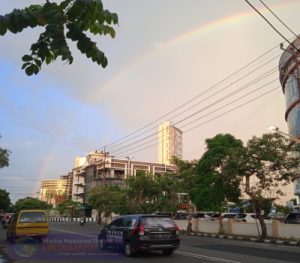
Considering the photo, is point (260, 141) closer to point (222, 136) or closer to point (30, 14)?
point (222, 136)

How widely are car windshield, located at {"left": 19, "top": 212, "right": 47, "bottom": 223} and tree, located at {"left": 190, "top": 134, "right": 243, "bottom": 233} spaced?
13.9 m

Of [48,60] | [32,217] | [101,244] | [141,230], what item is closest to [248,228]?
[32,217]

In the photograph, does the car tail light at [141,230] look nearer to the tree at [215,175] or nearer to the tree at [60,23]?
the tree at [60,23]

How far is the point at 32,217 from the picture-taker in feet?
77.4

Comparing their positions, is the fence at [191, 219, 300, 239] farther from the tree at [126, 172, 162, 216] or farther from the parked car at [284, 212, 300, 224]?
the tree at [126, 172, 162, 216]

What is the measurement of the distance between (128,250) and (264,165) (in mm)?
15597

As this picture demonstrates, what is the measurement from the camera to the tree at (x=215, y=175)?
112ft

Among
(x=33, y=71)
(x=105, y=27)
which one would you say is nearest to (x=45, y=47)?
(x=33, y=71)

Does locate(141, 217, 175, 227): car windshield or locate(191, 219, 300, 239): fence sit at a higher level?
locate(191, 219, 300, 239): fence

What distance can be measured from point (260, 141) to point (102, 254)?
15.6 meters

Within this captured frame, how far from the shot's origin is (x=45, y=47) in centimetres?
402

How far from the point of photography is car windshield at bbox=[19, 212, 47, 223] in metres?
23.3

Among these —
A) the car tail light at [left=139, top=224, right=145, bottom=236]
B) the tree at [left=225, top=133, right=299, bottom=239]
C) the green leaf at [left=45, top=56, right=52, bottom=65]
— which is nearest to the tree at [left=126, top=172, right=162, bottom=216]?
the tree at [left=225, top=133, right=299, bottom=239]

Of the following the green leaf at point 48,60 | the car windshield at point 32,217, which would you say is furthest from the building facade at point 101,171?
the green leaf at point 48,60
